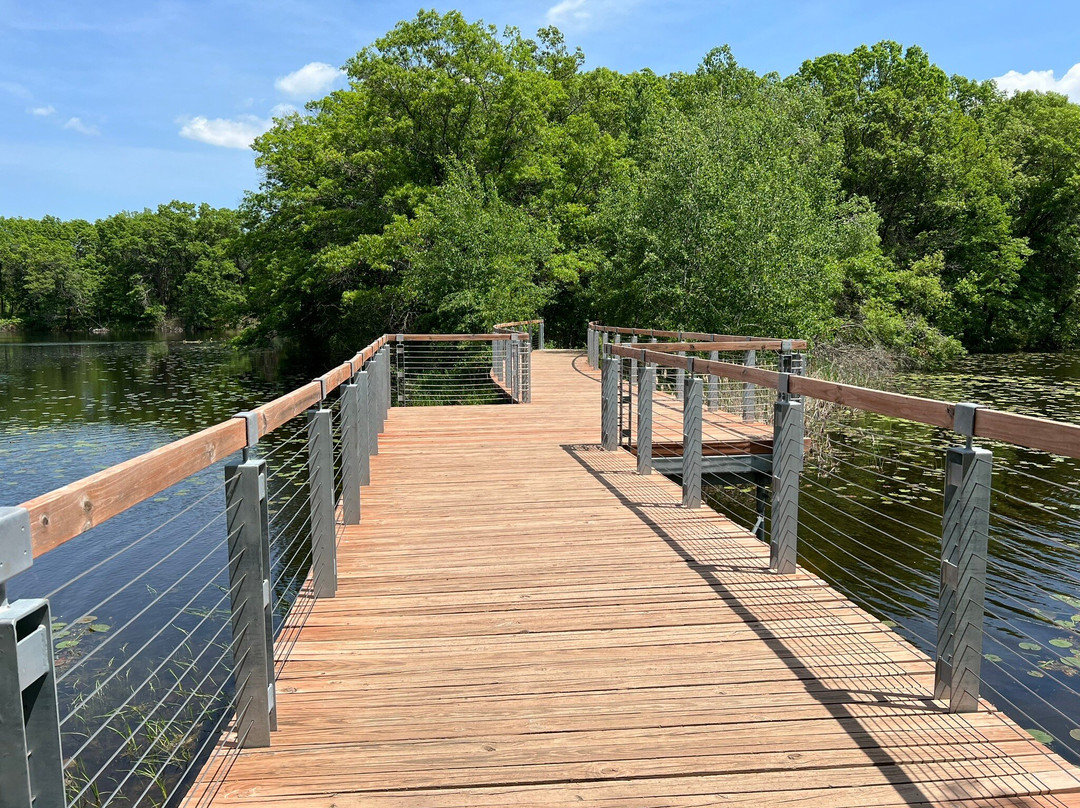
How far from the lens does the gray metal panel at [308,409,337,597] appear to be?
3.85 meters

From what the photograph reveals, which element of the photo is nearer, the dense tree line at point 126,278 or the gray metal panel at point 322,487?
the gray metal panel at point 322,487

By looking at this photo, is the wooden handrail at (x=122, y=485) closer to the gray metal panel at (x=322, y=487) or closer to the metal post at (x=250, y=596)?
the metal post at (x=250, y=596)

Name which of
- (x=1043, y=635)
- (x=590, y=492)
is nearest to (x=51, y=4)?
(x=590, y=492)

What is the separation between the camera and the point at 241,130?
187000 millimetres

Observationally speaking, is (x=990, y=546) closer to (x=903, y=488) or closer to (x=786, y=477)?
(x=903, y=488)

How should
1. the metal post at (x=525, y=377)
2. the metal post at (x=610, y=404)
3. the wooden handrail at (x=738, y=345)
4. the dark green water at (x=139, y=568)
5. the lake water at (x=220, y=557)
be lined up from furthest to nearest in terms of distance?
the metal post at (x=525, y=377) → the wooden handrail at (x=738, y=345) → the metal post at (x=610, y=404) → the lake water at (x=220, y=557) → the dark green water at (x=139, y=568)

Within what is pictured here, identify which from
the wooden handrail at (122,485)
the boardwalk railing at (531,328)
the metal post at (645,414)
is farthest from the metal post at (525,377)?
the wooden handrail at (122,485)

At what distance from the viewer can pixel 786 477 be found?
169 inches

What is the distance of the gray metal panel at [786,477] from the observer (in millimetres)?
4223

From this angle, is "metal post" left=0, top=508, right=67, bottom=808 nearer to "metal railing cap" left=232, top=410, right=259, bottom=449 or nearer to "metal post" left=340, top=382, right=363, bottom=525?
"metal railing cap" left=232, top=410, right=259, bottom=449

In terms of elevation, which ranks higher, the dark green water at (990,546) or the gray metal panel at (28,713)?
the gray metal panel at (28,713)

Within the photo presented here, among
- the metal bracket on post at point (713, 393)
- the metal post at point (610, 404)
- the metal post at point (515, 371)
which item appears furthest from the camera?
the metal post at point (515, 371)

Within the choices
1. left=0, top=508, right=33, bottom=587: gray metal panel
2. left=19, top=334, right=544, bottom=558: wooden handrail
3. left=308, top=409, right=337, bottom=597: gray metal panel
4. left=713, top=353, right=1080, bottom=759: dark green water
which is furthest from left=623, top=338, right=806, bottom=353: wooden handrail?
left=0, top=508, right=33, bottom=587: gray metal panel

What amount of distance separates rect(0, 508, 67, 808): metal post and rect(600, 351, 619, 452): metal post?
6.91m
